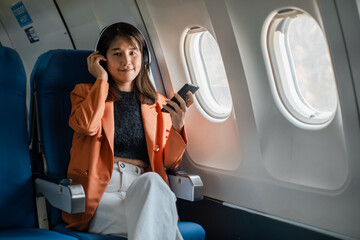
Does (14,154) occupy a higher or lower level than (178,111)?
higher

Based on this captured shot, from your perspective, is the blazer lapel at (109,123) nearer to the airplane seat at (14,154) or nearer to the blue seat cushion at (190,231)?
the airplane seat at (14,154)

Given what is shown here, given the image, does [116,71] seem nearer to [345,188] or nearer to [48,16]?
[345,188]

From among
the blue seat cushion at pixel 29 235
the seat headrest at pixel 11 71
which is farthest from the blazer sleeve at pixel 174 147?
the seat headrest at pixel 11 71

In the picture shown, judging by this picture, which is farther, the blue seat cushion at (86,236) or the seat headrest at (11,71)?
the seat headrest at (11,71)

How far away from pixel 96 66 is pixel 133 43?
0.94 ft

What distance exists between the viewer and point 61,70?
8.94 ft

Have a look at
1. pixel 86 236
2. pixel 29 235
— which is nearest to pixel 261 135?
pixel 86 236

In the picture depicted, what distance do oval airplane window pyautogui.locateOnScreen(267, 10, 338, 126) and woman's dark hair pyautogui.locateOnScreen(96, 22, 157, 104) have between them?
809 millimetres

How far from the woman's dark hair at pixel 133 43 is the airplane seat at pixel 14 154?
0.53 m

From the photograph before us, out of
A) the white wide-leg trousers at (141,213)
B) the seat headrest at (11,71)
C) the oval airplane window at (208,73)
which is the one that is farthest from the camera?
the oval airplane window at (208,73)

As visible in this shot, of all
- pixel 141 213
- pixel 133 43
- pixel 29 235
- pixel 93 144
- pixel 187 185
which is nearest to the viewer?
pixel 141 213

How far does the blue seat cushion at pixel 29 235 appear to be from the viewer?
2.16 meters

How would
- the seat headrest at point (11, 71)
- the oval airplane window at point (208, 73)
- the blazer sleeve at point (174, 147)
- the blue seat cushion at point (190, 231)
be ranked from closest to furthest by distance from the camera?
the blue seat cushion at point (190, 231) → the seat headrest at point (11, 71) → the blazer sleeve at point (174, 147) → the oval airplane window at point (208, 73)

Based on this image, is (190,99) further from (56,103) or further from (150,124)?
(56,103)
